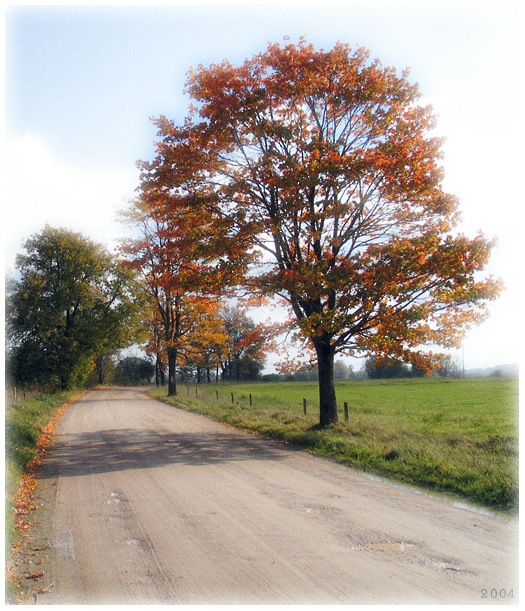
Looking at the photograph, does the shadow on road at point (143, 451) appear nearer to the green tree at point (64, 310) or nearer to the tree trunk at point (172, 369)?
the tree trunk at point (172, 369)

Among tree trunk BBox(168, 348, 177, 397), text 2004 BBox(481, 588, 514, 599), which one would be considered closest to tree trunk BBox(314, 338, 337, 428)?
text 2004 BBox(481, 588, 514, 599)

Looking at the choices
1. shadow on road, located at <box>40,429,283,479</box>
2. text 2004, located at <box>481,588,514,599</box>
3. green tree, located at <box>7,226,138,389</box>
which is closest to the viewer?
text 2004, located at <box>481,588,514,599</box>

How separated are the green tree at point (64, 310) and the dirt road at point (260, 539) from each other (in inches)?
1502

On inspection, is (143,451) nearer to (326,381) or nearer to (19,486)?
(19,486)

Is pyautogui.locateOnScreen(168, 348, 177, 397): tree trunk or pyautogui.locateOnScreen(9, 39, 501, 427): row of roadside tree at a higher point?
pyautogui.locateOnScreen(9, 39, 501, 427): row of roadside tree

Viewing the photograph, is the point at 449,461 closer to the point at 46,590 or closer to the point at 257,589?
the point at 257,589

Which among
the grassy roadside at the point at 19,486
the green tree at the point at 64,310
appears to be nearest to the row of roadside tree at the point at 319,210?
the grassy roadside at the point at 19,486

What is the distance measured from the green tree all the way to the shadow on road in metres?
32.1

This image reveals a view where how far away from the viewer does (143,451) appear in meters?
14.6

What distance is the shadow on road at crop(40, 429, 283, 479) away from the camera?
496 inches

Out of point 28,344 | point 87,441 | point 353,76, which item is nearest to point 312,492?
point 87,441

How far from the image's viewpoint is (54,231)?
50094 mm

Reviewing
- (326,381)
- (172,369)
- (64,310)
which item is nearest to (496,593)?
(326,381)

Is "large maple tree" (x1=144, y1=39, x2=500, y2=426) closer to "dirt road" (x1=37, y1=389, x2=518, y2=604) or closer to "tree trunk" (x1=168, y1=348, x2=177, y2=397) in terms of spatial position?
"dirt road" (x1=37, y1=389, x2=518, y2=604)
